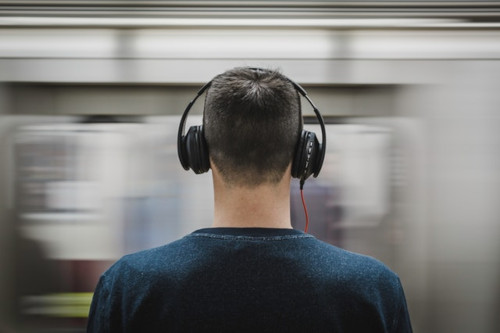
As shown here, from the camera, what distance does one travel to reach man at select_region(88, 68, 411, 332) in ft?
2.65

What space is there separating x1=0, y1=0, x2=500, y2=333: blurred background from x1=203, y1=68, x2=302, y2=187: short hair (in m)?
1.11

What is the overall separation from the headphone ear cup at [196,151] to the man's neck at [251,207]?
0.14 metres

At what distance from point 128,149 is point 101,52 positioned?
0.45m

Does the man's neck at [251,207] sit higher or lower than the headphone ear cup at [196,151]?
lower

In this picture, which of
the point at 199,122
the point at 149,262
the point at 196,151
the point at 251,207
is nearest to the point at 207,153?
the point at 196,151

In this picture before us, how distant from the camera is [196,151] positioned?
3.65ft

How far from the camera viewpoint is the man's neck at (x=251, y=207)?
91 centimetres

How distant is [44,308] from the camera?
81.0 inches

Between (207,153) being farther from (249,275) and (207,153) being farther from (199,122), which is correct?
(199,122)

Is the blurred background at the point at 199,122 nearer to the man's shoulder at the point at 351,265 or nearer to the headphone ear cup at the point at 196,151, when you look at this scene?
the headphone ear cup at the point at 196,151

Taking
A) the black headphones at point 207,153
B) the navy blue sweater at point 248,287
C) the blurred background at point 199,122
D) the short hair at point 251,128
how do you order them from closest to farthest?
the navy blue sweater at point 248,287
the short hair at point 251,128
the black headphones at point 207,153
the blurred background at point 199,122

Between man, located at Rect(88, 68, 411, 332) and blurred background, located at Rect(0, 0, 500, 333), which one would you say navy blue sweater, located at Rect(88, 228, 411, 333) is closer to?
man, located at Rect(88, 68, 411, 332)

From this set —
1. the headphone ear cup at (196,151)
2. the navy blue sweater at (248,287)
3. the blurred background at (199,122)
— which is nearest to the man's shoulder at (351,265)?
the navy blue sweater at (248,287)

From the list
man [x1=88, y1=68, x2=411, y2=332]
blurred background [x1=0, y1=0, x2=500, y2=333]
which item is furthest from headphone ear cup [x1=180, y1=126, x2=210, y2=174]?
blurred background [x1=0, y1=0, x2=500, y2=333]
